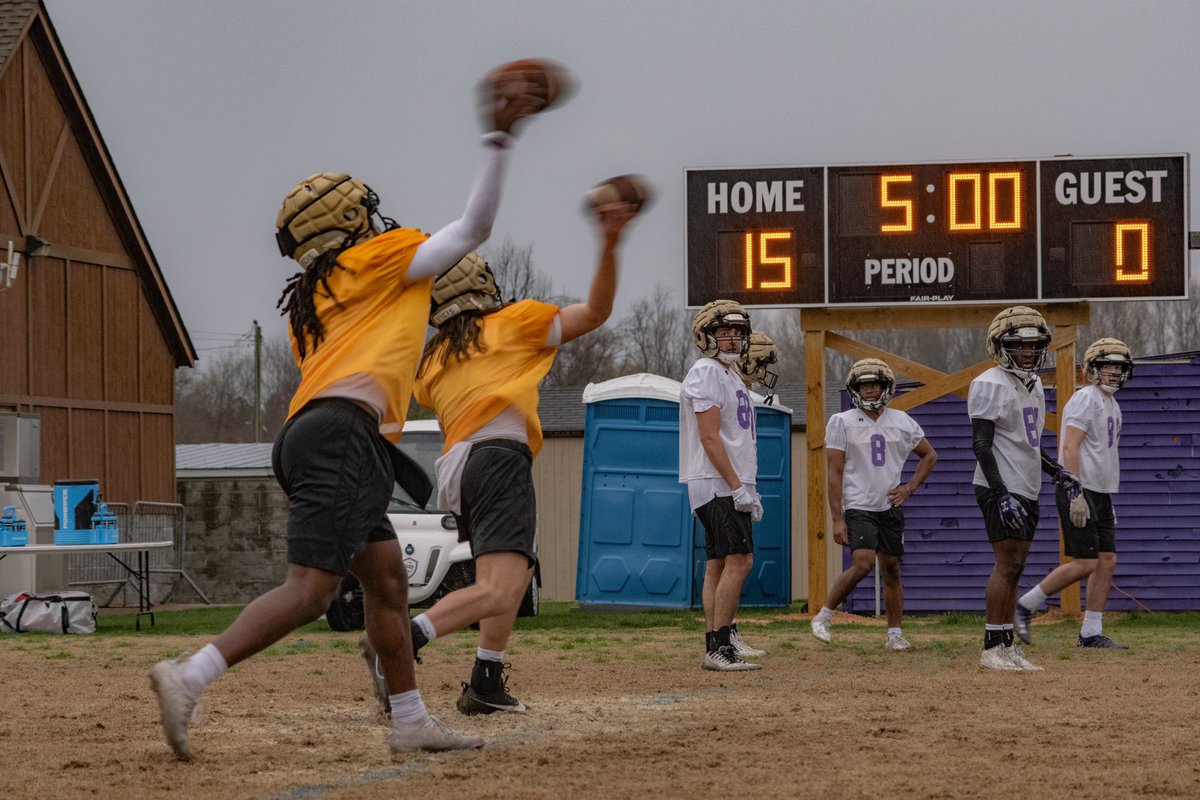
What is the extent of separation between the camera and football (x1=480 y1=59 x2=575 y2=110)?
504cm

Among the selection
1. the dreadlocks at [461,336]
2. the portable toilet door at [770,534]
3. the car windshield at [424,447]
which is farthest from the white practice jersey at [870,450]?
the portable toilet door at [770,534]

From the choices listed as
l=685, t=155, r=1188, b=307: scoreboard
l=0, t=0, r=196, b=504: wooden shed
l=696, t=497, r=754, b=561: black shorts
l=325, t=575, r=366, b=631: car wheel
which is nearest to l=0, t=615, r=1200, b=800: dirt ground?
l=696, t=497, r=754, b=561: black shorts

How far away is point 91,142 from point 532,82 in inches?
893

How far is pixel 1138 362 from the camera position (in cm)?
1659

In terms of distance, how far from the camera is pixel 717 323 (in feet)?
31.9

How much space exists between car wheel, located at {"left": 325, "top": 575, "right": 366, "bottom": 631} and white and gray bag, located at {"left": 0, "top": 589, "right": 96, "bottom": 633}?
95.1 inches

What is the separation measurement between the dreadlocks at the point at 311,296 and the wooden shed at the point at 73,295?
19226mm

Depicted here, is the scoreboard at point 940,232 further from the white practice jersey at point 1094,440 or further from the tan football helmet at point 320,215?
the tan football helmet at point 320,215

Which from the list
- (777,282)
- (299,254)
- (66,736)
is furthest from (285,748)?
(777,282)

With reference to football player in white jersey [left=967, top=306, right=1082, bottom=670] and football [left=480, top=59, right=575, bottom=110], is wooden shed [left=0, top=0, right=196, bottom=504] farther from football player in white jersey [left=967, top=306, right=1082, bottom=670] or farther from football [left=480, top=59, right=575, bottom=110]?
football [left=480, top=59, right=575, bottom=110]

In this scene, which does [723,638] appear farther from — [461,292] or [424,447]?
[424,447]

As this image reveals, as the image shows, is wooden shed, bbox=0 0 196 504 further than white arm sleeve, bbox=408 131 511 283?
Yes

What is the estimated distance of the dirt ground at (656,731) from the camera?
16.3 ft

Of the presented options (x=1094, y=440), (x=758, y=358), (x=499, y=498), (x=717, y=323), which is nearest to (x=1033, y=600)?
(x=1094, y=440)
